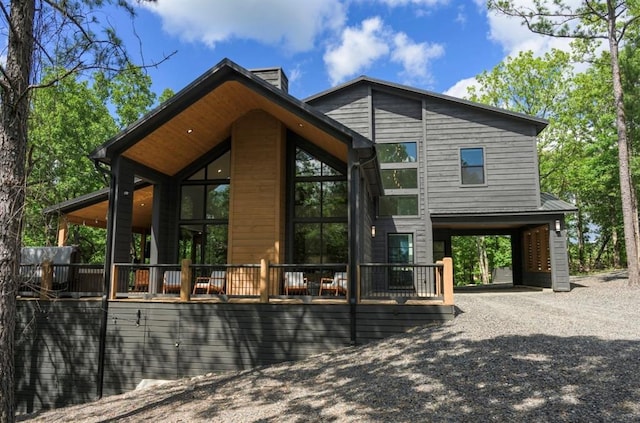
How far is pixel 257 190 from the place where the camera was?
Result: 10.9 metres

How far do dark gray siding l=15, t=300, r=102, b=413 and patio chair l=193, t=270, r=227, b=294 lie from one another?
2.02m

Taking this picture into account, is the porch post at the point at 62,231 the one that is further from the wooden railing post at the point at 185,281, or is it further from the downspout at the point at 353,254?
the downspout at the point at 353,254

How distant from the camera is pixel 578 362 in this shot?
528 centimetres

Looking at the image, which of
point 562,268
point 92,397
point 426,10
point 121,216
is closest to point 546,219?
point 562,268

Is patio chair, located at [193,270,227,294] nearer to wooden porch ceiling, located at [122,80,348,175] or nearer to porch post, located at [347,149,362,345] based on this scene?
porch post, located at [347,149,362,345]

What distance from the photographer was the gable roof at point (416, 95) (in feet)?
45.4

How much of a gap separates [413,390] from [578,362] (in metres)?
2.06

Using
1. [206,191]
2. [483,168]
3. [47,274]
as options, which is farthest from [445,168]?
[47,274]

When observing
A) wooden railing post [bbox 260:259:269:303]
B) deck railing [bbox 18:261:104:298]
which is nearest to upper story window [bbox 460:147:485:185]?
wooden railing post [bbox 260:259:269:303]

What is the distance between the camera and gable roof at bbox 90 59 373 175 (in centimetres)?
898

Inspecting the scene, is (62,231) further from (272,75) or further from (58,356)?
(272,75)

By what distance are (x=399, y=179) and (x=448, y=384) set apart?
33.2ft

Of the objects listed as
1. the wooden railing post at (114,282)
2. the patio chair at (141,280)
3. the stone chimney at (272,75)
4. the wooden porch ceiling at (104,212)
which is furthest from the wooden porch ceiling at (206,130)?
the patio chair at (141,280)

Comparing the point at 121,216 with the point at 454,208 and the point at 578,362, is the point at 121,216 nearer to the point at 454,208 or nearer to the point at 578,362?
the point at 578,362
